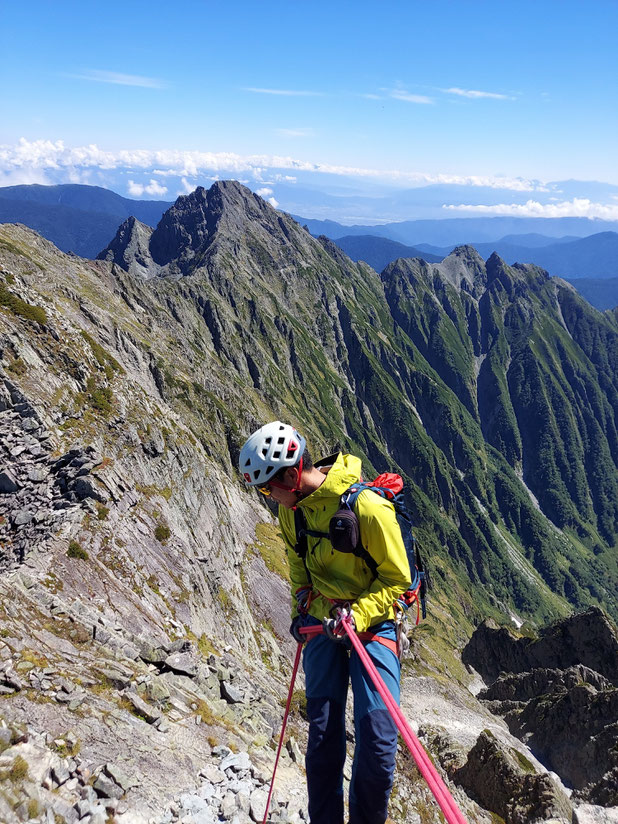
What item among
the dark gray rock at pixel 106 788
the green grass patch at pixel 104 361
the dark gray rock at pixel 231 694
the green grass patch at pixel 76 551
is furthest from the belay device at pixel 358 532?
the green grass patch at pixel 104 361

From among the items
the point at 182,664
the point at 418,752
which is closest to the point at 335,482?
the point at 418,752

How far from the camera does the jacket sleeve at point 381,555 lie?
8.32m

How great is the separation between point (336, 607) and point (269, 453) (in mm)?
3015

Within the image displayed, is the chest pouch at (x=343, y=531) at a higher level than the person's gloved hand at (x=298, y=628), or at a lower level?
higher

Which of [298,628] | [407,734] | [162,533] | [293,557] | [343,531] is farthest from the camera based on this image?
[162,533]

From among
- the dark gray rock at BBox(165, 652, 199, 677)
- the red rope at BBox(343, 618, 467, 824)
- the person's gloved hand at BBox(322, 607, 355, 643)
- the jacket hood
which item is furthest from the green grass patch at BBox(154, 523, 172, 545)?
the red rope at BBox(343, 618, 467, 824)

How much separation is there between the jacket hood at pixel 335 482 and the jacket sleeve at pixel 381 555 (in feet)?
1.71

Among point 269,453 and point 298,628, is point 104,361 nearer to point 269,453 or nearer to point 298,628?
point 269,453

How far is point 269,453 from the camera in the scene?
361 inches

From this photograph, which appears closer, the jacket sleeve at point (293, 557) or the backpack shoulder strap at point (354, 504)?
the backpack shoulder strap at point (354, 504)

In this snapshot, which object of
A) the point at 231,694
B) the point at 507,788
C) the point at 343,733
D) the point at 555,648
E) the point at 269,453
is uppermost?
the point at 269,453

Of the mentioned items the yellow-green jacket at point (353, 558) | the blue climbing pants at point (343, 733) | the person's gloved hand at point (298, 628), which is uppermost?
the yellow-green jacket at point (353, 558)

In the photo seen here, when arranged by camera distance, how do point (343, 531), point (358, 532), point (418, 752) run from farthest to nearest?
point (358, 532) → point (343, 531) → point (418, 752)

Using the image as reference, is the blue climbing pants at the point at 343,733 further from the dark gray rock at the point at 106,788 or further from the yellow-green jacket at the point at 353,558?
the dark gray rock at the point at 106,788
